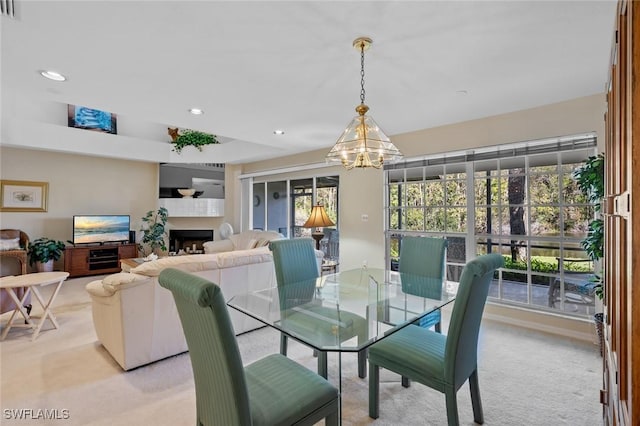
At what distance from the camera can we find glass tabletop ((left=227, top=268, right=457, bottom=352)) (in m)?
1.72

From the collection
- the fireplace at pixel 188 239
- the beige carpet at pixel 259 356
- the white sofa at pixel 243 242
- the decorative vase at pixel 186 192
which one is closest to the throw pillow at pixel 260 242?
the white sofa at pixel 243 242

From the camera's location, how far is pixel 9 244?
5.23 m

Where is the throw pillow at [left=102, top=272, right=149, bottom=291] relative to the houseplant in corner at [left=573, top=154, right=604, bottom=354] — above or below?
below

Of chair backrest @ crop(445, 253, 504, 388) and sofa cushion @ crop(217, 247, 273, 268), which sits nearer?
chair backrest @ crop(445, 253, 504, 388)

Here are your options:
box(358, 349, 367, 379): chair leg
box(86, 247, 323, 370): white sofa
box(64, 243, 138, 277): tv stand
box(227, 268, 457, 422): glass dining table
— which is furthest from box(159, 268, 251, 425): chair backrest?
box(64, 243, 138, 277): tv stand

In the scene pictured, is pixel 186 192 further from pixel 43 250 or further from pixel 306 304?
pixel 306 304

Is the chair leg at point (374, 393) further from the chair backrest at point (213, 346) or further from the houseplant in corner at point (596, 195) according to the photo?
the houseplant in corner at point (596, 195)

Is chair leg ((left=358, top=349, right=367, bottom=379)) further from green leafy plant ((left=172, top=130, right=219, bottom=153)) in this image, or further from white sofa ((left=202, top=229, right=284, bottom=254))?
green leafy plant ((left=172, top=130, right=219, bottom=153))

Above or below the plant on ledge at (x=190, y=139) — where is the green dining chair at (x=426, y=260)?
below

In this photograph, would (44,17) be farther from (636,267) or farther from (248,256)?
(636,267)

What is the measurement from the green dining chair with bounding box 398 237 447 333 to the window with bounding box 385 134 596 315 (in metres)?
1.29

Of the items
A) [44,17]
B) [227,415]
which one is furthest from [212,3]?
[227,415]

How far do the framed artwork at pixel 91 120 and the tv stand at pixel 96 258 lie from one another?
2.44 meters

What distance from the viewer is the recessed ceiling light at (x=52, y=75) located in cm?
252
